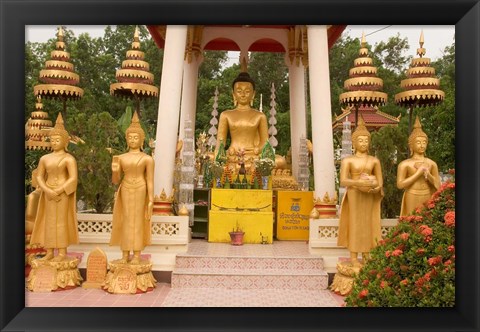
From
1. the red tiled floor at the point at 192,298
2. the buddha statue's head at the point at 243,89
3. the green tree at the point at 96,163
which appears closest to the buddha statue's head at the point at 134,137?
the red tiled floor at the point at 192,298

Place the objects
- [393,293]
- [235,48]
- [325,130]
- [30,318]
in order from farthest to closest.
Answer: [235,48]
[325,130]
[393,293]
[30,318]

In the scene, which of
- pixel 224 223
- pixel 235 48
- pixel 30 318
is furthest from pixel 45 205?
pixel 235 48

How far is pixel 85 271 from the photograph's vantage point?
715 centimetres

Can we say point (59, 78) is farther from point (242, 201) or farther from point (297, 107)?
point (297, 107)

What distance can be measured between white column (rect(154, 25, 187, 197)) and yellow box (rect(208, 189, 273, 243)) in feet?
3.96

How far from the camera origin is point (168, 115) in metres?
7.62

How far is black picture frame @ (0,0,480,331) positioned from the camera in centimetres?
281

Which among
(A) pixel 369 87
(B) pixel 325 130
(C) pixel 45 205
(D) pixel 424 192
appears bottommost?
(C) pixel 45 205

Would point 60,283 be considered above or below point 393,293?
below

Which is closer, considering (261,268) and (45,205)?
(45,205)

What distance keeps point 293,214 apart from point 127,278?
376 centimetres

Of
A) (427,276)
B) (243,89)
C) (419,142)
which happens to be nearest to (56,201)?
(427,276)

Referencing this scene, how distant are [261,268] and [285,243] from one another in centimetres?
161
